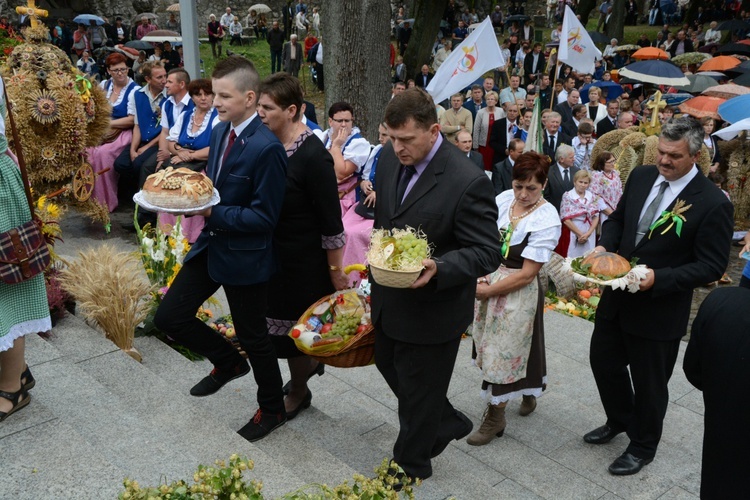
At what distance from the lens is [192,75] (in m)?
8.95

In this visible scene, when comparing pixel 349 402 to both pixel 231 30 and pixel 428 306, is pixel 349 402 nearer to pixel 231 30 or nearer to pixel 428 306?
pixel 428 306

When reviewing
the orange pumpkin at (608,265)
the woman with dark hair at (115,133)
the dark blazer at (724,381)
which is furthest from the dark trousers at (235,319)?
the woman with dark hair at (115,133)

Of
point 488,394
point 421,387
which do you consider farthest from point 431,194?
point 488,394

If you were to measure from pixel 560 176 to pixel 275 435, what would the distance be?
6161 mm

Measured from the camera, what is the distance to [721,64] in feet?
65.6

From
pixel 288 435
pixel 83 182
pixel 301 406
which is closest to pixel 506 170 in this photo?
pixel 83 182

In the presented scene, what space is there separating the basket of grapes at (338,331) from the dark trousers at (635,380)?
1518mm

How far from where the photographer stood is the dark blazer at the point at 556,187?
364 inches

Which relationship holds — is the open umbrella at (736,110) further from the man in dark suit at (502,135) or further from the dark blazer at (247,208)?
the dark blazer at (247,208)

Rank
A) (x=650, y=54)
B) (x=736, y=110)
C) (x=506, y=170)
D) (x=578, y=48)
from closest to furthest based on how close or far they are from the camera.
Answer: (x=506, y=170) < (x=736, y=110) < (x=578, y=48) < (x=650, y=54)

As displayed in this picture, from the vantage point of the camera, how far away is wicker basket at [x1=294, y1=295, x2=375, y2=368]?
4.11m

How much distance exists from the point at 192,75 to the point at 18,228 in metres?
5.65

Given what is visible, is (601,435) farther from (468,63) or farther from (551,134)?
(551,134)

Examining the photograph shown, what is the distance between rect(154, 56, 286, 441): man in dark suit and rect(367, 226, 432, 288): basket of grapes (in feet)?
2.69
